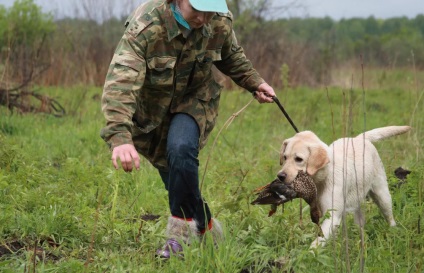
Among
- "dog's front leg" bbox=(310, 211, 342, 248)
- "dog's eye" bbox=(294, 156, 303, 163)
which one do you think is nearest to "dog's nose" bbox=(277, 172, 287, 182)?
"dog's eye" bbox=(294, 156, 303, 163)

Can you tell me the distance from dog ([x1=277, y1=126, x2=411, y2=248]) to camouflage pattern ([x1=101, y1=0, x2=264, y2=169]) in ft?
1.77

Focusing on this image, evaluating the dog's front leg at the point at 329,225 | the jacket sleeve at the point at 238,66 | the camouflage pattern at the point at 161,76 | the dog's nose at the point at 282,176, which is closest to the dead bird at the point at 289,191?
the dog's nose at the point at 282,176

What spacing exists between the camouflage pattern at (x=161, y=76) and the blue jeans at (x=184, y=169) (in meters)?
0.11

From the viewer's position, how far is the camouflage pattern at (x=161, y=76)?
3.64 m

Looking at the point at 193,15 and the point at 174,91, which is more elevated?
the point at 193,15

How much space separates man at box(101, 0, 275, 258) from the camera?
12.0 ft

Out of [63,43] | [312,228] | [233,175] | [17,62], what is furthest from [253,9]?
[312,228]

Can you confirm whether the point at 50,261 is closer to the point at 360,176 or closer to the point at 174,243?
the point at 174,243

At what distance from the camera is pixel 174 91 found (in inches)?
162

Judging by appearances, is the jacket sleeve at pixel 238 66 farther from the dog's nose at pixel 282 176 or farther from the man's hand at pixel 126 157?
the man's hand at pixel 126 157

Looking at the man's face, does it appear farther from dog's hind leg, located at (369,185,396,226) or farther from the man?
dog's hind leg, located at (369,185,396,226)

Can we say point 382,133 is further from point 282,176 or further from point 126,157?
point 126,157

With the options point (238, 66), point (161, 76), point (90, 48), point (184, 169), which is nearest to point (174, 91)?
point (161, 76)

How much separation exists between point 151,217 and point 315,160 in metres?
1.44
